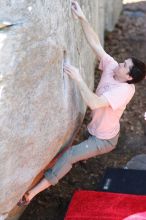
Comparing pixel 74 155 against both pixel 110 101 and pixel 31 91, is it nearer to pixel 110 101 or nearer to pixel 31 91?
pixel 110 101

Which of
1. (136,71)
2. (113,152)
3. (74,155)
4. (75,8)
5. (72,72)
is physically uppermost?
(75,8)

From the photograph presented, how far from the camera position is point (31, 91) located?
3619 millimetres

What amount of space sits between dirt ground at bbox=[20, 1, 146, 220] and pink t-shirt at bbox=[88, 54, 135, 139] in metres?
0.96

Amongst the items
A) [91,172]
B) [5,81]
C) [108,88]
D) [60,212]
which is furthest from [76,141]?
Result: [5,81]

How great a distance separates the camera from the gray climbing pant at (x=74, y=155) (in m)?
4.33

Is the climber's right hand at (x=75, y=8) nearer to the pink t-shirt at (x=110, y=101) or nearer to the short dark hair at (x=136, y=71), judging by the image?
the pink t-shirt at (x=110, y=101)

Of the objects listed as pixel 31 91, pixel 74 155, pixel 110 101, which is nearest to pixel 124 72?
pixel 110 101

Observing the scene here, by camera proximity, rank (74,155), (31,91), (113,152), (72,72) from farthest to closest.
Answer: (113,152), (74,155), (72,72), (31,91)

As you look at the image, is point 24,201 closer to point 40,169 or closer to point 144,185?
point 40,169

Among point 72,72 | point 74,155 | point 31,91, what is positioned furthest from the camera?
point 74,155

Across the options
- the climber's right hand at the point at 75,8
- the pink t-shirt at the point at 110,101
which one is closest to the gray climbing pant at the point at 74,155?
the pink t-shirt at the point at 110,101

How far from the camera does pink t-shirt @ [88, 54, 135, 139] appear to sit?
4.20 metres

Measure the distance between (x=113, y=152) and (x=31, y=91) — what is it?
2.24 meters

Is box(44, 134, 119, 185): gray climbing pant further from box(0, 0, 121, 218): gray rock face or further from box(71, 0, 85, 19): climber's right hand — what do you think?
box(71, 0, 85, 19): climber's right hand
